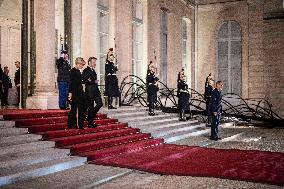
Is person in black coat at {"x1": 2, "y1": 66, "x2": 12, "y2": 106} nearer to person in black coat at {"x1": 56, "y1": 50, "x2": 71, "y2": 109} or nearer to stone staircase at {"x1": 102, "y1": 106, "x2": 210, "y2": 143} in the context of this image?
person in black coat at {"x1": 56, "y1": 50, "x2": 71, "y2": 109}

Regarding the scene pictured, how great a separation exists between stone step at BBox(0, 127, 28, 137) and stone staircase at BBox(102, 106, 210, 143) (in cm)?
375

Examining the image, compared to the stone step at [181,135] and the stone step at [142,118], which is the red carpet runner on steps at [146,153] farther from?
the stone step at [142,118]

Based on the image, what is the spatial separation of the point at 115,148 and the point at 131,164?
134cm

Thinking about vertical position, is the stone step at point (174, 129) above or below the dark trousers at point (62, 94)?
below

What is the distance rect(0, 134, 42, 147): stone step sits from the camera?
745cm

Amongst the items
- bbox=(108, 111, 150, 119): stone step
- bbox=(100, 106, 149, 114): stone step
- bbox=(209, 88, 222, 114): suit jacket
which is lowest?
bbox=(108, 111, 150, 119): stone step

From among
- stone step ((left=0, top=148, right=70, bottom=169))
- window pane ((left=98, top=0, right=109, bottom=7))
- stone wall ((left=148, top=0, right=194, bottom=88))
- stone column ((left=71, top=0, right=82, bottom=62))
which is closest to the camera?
stone step ((left=0, top=148, right=70, bottom=169))

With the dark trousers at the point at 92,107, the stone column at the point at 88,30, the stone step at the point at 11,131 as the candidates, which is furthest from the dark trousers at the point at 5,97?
the stone step at the point at 11,131

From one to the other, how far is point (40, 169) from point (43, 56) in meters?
5.57

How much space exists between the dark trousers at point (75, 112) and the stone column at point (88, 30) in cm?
459

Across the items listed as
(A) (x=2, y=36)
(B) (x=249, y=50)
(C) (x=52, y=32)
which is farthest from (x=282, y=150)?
(B) (x=249, y=50)

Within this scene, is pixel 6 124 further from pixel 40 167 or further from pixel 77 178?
pixel 77 178

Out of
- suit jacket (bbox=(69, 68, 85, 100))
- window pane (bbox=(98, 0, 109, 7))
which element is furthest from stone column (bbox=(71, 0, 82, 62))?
suit jacket (bbox=(69, 68, 85, 100))

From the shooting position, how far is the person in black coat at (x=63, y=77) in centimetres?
1116
